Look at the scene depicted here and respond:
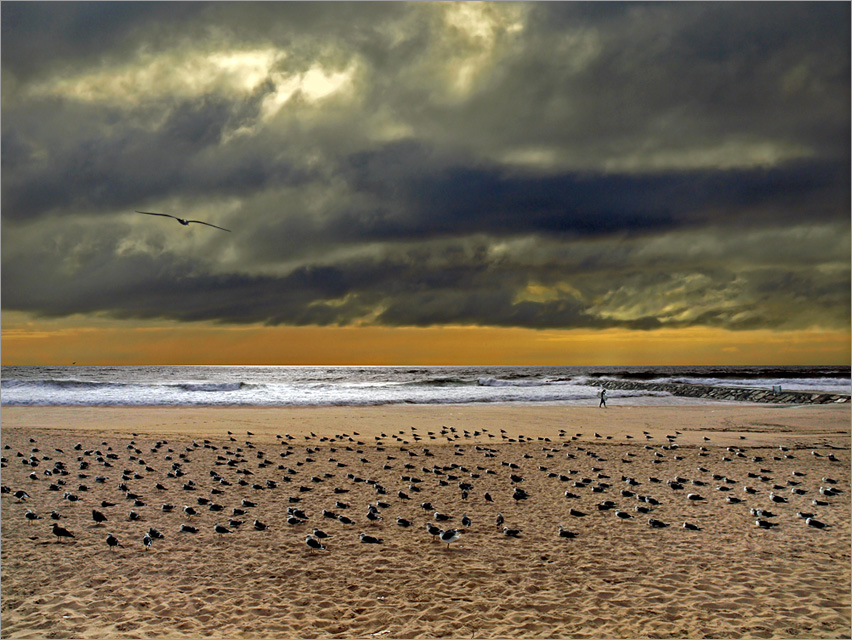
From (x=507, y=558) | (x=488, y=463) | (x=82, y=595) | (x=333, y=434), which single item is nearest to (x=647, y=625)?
(x=507, y=558)

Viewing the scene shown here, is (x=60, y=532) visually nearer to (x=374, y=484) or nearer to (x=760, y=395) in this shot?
(x=374, y=484)

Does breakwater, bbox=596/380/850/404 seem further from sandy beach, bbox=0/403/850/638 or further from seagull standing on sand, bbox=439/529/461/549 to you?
seagull standing on sand, bbox=439/529/461/549

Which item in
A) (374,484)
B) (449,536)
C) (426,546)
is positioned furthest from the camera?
(374,484)

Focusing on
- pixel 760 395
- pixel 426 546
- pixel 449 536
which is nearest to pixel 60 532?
pixel 426 546

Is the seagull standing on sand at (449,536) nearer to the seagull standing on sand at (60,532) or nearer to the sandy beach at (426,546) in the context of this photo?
the sandy beach at (426,546)

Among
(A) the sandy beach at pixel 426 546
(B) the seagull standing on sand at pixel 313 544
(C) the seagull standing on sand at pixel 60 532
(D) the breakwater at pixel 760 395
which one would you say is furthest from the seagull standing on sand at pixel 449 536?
(D) the breakwater at pixel 760 395

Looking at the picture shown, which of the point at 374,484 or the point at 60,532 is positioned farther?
the point at 374,484

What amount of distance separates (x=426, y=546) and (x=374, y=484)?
4.41 meters

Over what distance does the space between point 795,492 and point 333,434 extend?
16.6 m

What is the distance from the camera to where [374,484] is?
1380cm

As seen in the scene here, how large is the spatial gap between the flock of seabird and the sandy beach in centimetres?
9

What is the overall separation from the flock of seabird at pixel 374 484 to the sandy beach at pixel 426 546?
3.6 inches

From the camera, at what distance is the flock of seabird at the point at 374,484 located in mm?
10852

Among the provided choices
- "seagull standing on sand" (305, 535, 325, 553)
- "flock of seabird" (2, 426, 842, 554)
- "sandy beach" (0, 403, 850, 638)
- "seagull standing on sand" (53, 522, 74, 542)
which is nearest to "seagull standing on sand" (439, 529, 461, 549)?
"flock of seabird" (2, 426, 842, 554)
